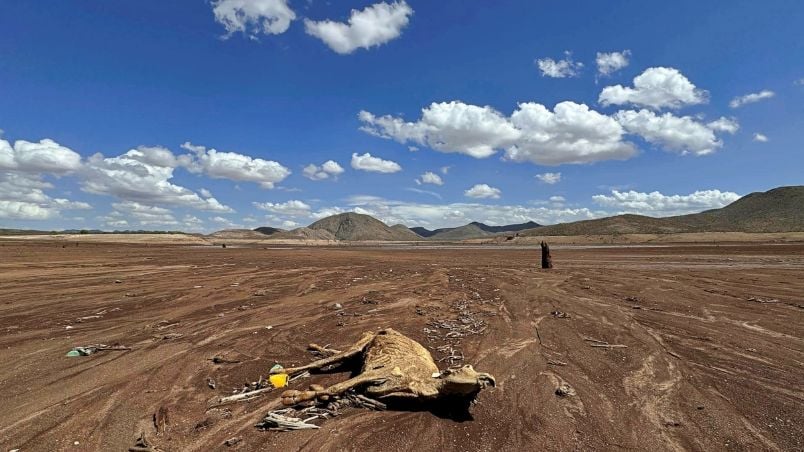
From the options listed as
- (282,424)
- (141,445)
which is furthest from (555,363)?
(141,445)

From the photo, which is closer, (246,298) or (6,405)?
(6,405)

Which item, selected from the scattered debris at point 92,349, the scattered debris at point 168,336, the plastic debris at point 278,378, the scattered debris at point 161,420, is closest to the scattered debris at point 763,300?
the plastic debris at point 278,378

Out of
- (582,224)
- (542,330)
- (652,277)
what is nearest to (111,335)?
(542,330)

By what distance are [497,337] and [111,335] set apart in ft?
33.5

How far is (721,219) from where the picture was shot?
161125 mm

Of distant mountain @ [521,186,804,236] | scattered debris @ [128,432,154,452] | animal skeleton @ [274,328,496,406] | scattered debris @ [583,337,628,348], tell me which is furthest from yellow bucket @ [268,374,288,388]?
distant mountain @ [521,186,804,236]

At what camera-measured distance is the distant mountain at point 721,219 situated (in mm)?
134038

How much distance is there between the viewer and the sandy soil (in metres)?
5.00

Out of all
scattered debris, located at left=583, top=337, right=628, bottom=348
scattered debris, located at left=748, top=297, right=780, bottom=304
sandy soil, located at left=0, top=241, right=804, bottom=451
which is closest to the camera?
sandy soil, located at left=0, top=241, right=804, bottom=451

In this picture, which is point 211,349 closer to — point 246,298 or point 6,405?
point 6,405

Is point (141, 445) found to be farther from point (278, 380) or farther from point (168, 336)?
point (168, 336)

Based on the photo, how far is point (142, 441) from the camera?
4.92m

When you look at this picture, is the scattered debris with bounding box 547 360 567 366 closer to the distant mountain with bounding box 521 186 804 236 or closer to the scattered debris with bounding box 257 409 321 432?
the scattered debris with bounding box 257 409 321 432

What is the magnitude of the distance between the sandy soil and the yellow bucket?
381mm
